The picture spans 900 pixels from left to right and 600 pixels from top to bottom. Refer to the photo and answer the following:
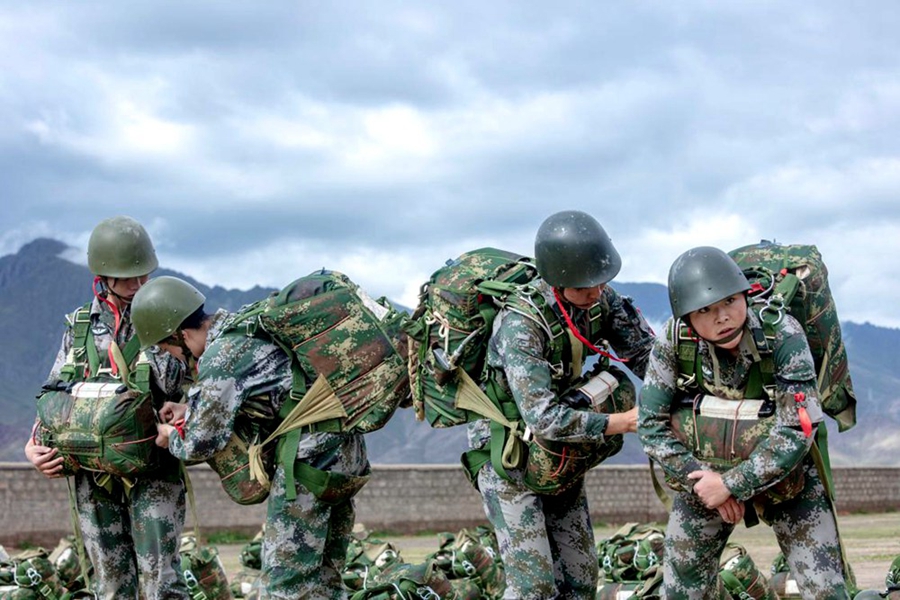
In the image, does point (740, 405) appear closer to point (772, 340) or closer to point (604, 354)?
point (772, 340)

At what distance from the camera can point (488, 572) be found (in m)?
8.97

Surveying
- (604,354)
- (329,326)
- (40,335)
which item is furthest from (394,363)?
(40,335)

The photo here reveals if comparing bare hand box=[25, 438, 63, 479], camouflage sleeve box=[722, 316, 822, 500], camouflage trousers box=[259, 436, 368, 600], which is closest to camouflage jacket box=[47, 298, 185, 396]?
bare hand box=[25, 438, 63, 479]

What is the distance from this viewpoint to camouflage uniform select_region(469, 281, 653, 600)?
585cm

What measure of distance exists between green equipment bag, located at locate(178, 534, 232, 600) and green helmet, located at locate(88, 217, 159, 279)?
228 centimetres

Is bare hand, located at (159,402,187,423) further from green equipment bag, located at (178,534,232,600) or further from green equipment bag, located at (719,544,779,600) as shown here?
green equipment bag, located at (719,544,779,600)

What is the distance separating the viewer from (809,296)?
5.72 m

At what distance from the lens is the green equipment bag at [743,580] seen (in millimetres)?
7730

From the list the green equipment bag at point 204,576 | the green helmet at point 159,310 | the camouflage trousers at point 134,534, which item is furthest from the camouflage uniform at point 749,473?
the green equipment bag at point 204,576

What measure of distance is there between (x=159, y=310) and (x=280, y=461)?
104cm

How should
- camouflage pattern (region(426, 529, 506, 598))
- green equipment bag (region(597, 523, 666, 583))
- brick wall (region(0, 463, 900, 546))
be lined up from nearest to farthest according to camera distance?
1. green equipment bag (region(597, 523, 666, 583))
2. camouflage pattern (region(426, 529, 506, 598))
3. brick wall (region(0, 463, 900, 546))

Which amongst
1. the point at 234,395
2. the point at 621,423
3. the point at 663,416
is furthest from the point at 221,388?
the point at 663,416

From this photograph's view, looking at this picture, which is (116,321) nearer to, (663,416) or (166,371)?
(166,371)

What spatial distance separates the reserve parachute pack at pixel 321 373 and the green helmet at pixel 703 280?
1.78m
